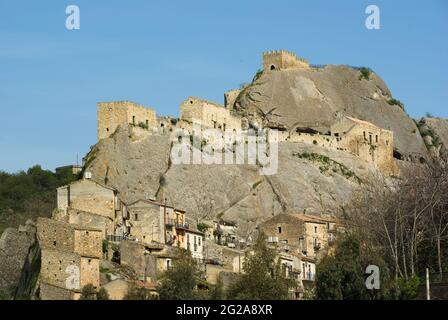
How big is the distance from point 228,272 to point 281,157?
33553 mm

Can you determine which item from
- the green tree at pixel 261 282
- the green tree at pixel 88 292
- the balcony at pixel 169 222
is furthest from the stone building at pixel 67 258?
the balcony at pixel 169 222

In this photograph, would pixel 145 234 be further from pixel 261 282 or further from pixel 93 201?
pixel 261 282

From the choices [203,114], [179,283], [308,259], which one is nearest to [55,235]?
[179,283]

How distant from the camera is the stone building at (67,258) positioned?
76.3 m

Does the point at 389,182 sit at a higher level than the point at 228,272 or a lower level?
higher

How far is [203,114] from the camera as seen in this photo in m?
115

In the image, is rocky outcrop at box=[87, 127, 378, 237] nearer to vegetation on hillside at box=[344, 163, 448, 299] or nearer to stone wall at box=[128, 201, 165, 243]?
Result: stone wall at box=[128, 201, 165, 243]

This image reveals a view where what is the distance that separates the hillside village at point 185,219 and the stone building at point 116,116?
0.25 feet

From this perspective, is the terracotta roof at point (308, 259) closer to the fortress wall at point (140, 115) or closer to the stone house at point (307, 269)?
the stone house at point (307, 269)

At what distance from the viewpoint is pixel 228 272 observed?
83750 mm

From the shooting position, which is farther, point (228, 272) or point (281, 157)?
point (281, 157)
